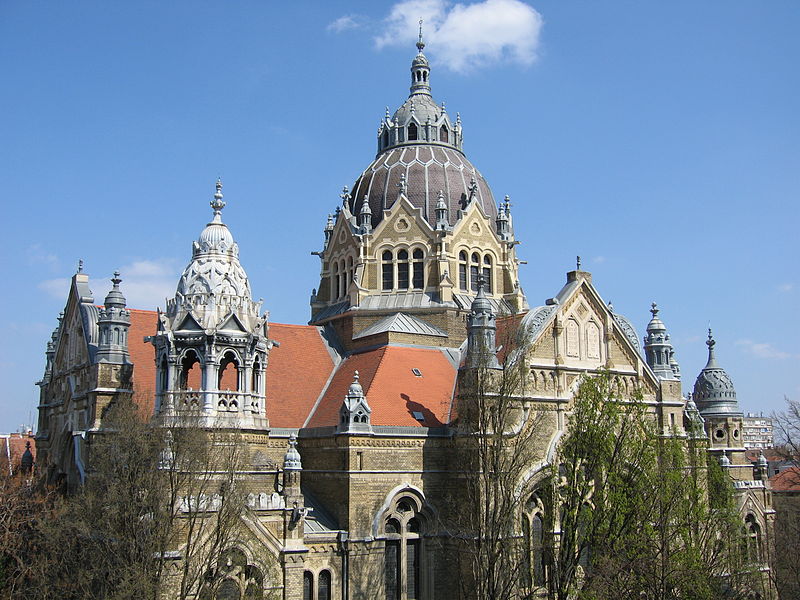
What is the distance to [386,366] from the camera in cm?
3647

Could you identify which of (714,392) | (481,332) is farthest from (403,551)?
(714,392)

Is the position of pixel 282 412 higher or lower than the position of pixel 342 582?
higher

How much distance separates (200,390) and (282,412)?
521 cm

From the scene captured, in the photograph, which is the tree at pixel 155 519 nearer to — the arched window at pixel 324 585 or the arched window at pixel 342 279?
the arched window at pixel 324 585

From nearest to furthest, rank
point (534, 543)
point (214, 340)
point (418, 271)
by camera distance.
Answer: point (534, 543) → point (214, 340) → point (418, 271)

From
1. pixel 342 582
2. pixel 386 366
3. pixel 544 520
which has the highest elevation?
pixel 386 366

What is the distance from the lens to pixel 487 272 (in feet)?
146

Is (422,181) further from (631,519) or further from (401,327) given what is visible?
(631,519)

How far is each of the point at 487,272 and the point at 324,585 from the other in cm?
1928

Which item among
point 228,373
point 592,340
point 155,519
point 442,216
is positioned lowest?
point 155,519

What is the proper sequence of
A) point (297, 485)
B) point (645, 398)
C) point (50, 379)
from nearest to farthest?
point (297, 485) < point (645, 398) < point (50, 379)

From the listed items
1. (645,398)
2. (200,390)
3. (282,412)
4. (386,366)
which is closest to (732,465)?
(645,398)

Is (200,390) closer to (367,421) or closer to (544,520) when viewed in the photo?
(367,421)

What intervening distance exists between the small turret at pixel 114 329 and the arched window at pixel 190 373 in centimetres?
262
